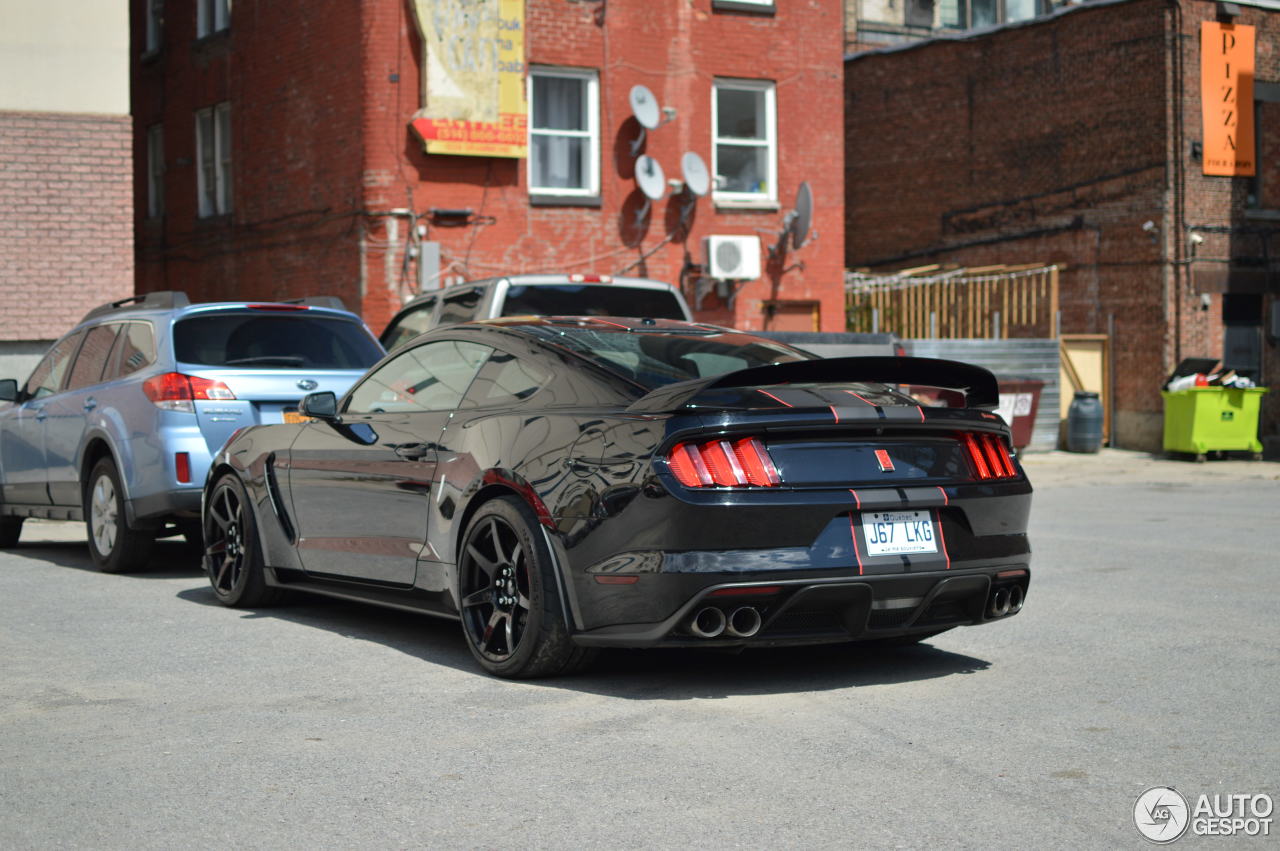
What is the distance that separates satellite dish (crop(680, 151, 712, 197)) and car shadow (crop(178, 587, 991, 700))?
16.7m

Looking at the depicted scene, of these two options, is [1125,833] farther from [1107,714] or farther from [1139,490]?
[1139,490]

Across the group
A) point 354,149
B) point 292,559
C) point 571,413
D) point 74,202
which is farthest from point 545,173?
point 571,413

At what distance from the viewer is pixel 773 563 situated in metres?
5.67

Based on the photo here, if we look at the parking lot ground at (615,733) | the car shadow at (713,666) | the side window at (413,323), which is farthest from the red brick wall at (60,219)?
the car shadow at (713,666)

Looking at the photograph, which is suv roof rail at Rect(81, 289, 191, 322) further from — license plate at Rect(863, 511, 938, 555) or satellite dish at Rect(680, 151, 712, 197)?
satellite dish at Rect(680, 151, 712, 197)

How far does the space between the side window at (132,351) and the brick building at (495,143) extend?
11896mm

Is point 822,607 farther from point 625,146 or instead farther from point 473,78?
point 625,146

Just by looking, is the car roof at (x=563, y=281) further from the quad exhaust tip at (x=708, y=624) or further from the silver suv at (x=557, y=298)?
the quad exhaust tip at (x=708, y=624)

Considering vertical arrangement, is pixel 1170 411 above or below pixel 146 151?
below

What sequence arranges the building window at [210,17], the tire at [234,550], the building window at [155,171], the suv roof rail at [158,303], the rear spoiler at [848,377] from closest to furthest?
the rear spoiler at [848,377] < the tire at [234,550] < the suv roof rail at [158,303] < the building window at [210,17] < the building window at [155,171]

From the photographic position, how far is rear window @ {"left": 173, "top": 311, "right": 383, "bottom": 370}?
Answer: 9.99 m

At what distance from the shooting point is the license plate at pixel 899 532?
5859mm

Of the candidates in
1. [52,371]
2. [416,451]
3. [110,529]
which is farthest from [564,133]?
[416,451]

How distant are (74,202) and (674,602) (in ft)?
45.0
